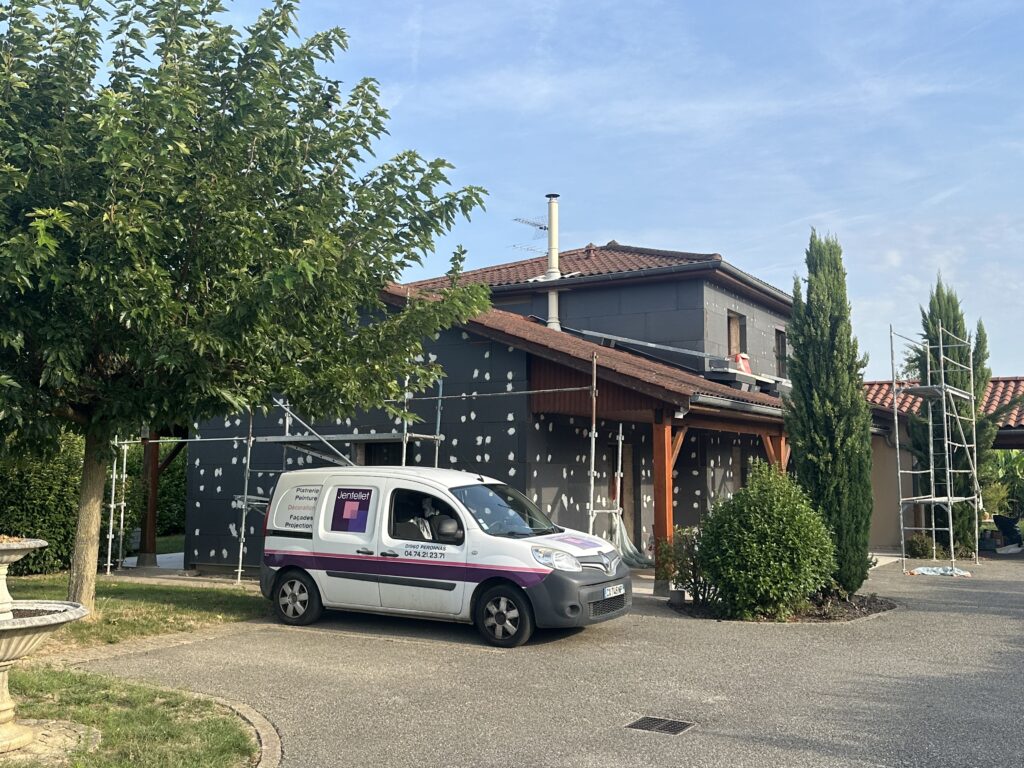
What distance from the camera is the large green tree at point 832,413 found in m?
12.3

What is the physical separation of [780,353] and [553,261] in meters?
6.08

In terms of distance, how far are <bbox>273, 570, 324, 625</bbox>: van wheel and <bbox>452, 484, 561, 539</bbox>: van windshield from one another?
2.08m

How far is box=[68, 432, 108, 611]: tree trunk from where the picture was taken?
10.4 metres

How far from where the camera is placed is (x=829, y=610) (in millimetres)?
11484

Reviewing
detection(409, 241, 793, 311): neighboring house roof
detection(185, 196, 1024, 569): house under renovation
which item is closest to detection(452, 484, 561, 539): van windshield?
detection(185, 196, 1024, 569): house under renovation

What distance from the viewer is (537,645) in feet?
31.1

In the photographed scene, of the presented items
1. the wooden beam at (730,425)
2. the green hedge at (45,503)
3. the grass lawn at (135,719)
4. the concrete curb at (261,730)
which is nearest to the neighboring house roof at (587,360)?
the wooden beam at (730,425)

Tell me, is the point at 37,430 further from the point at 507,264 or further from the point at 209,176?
the point at 507,264

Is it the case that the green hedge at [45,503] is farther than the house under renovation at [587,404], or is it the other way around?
the green hedge at [45,503]

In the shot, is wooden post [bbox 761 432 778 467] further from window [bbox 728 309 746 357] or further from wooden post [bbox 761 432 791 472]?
window [bbox 728 309 746 357]

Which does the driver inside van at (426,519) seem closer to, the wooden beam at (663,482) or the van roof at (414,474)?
the van roof at (414,474)

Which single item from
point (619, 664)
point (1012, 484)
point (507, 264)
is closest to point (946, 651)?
point (619, 664)

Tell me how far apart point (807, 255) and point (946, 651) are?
236 inches

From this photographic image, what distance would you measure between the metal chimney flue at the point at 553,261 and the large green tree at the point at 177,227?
352 inches
